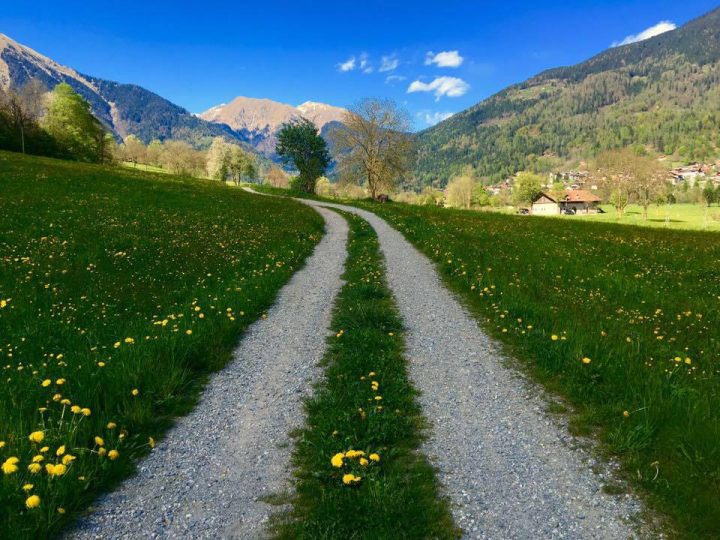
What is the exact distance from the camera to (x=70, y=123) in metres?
74.4

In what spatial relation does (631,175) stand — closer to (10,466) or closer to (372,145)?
(372,145)

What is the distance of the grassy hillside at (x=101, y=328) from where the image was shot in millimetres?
4348

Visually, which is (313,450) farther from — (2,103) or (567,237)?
(2,103)

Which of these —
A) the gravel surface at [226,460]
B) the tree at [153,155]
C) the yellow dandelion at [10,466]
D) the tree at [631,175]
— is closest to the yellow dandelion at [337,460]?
the gravel surface at [226,460]

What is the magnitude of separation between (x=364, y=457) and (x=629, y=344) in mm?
6619

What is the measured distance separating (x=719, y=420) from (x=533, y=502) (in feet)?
10.4

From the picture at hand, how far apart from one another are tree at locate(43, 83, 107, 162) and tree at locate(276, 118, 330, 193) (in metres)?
38.4

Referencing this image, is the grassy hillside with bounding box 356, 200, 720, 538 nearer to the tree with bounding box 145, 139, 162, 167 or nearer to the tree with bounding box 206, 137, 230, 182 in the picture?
the tree with bounding box 206, 137, 230, 182

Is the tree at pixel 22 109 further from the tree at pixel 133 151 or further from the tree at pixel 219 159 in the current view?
the tree at pixel 133 151

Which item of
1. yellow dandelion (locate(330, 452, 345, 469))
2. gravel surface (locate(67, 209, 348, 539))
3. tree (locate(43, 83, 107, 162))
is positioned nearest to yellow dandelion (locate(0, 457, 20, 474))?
gravel surface (locate(67, 209, 348, 539))

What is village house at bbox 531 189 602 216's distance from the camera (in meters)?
171

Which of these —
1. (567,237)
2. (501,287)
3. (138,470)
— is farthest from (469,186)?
(138,470)

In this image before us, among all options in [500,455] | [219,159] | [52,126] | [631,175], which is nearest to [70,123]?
[52,126]

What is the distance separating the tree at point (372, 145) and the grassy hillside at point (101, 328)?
4882cm
